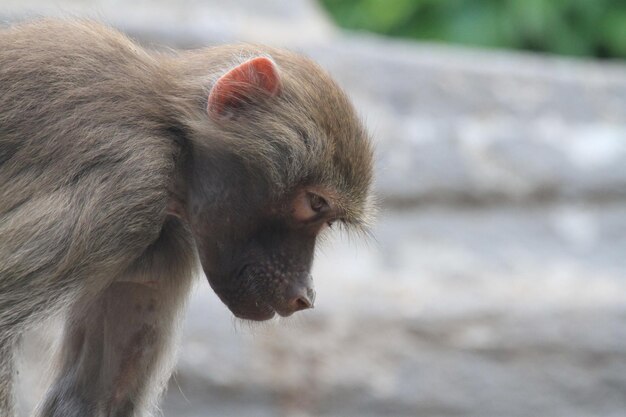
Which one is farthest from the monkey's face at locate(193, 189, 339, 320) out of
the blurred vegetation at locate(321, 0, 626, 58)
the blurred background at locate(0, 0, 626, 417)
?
the blurred vegetation at locate(321, 0, 626, 58)


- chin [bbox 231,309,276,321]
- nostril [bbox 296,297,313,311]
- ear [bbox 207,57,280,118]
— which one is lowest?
chin [bbox 231,309,276,321]

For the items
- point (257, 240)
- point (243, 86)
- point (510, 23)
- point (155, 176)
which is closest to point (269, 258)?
point (257, 240)

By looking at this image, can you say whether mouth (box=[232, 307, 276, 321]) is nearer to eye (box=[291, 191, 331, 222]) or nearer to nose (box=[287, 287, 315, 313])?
nose (box=[287, 287, 315, 313])

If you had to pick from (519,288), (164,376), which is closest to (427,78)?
(519,288)

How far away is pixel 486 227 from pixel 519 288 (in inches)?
25.2

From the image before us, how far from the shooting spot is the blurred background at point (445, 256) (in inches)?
283

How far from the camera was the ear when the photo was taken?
398 cm

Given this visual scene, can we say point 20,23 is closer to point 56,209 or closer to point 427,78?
point 56,209

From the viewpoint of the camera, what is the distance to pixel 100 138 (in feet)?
12.7

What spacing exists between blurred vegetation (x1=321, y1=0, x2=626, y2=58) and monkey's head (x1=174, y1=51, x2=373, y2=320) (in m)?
7.09

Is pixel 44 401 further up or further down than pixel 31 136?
further down

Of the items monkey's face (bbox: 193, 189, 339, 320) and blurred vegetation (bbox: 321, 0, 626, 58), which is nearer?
monkey's face (bbox: 193, 189, 339, 320)

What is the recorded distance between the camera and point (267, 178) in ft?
13.2

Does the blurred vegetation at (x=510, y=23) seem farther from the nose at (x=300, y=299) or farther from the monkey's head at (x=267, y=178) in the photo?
the nose at (x=300, y=299)
